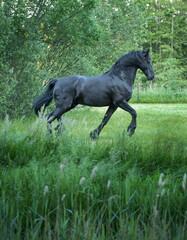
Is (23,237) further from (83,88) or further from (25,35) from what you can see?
(25,35)

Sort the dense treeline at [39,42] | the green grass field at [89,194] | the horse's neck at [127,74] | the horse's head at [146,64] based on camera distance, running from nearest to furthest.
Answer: the green grass field at [89,194] → the horse's head at [146,64] → the horse's neck at [127,74] → the dense treeline at [39,42]

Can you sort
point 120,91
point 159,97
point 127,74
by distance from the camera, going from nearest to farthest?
point 120,91 → point 127,74 → point 159,97

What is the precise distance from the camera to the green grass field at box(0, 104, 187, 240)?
1.98m

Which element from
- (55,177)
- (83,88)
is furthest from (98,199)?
(83,88)

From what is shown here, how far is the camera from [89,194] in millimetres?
2434

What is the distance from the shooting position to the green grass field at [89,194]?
1.98 meters

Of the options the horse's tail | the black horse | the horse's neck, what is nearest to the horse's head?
the black horse

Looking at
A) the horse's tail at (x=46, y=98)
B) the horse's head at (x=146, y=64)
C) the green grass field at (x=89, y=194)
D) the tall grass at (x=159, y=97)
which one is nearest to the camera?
the green grass field at (x=89, y=194)

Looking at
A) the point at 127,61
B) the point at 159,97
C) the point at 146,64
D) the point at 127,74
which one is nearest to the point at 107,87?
the point at 127,74

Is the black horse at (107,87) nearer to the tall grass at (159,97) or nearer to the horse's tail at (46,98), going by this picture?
the horse's tail at (46,98)

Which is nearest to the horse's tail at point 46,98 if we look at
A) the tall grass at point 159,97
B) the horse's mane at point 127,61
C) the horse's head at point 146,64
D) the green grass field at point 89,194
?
the horse's mane at point 127,61

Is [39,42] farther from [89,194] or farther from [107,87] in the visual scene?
[89,194]

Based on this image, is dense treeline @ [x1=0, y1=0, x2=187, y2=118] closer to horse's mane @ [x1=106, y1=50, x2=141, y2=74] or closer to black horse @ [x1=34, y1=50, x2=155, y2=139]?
horse's mane @ [x1=106, y1=50, x2=141, y2=74]

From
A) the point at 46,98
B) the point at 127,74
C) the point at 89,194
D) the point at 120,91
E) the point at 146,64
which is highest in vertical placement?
the point at 146,64
